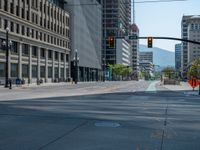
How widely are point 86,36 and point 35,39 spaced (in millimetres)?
48966

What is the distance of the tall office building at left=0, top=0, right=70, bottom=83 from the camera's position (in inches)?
3004

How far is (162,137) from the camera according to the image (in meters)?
10.5

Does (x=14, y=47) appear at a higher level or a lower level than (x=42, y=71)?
higher

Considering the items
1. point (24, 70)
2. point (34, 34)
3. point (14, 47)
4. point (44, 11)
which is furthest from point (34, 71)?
point (44, 11)

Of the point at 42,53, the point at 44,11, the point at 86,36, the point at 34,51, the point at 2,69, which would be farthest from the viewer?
the point at 86,36

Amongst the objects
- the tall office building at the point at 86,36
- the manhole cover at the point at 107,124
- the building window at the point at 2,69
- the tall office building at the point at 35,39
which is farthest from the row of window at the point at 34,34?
the manhole cover at the point at 107,124

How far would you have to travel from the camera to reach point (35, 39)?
8875 centimetres

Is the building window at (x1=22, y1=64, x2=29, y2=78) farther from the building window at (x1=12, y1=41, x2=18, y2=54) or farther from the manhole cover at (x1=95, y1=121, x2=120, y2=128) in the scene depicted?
the manhole cover at (x1=95, y1=121, x2=120, y2=128)

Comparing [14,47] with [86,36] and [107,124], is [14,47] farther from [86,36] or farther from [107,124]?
[107,124]

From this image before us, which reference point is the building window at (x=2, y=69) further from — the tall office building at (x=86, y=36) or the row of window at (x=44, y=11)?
the tall office building at (x=86, y=36)

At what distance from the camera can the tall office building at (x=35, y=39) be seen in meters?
76.3

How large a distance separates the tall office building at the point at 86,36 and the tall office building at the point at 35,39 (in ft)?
12.8

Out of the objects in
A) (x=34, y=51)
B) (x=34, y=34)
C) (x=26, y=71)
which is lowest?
(x=26, y=71)

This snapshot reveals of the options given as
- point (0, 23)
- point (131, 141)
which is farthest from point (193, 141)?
point (0, 23)
